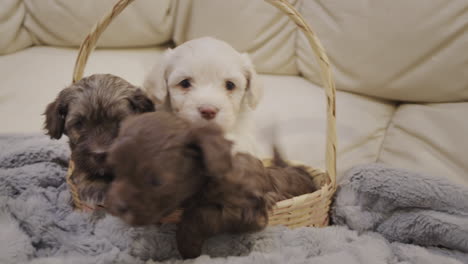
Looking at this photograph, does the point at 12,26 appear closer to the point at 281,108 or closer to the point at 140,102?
the point at 140,102

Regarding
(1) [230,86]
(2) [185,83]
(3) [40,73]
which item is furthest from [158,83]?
(3) [40,73]

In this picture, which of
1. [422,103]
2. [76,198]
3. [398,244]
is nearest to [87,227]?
[76,198]

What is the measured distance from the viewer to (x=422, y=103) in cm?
277

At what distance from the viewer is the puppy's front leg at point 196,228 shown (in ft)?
5.16

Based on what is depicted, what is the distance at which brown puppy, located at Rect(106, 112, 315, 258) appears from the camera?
4.42 feet

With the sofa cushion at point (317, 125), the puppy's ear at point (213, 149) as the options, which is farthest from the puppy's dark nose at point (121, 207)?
the sofa cushion at point (317, 125)

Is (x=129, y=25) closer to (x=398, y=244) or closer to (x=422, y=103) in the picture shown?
(x=422, y=103)

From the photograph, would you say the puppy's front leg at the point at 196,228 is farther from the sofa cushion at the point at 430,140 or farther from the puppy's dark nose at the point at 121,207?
the sofa cushion at the point at 430,140

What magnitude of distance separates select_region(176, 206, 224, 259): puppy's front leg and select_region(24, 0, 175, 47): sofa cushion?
226cm

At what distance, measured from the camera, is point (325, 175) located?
226 centimetres

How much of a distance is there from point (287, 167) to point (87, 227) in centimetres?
108

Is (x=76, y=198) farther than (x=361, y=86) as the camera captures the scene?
No

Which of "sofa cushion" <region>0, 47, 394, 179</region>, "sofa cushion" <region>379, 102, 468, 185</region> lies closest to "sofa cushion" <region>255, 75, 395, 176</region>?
"sofa cushion" <region>0, 47, 394, 179</region>

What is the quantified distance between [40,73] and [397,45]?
263 centimetres
